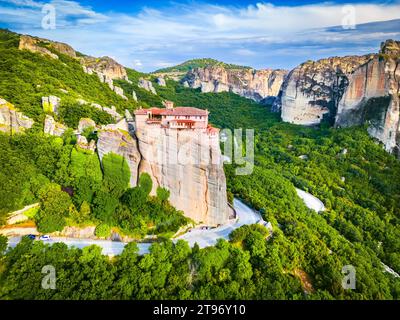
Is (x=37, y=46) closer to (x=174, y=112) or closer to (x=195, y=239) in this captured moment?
(x=174, y=112)

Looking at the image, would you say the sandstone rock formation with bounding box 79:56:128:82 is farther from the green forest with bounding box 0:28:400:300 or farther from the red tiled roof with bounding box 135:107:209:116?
the red tiled roof with bounding box 135:107:209:116

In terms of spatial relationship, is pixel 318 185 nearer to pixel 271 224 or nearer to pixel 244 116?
pixel 271 224

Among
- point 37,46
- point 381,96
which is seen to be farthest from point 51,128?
point 381,96

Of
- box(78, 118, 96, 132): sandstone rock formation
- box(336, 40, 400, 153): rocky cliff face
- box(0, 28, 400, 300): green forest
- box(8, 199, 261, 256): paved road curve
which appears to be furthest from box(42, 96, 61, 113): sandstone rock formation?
box(336, 40, 400, 153): rocky cliff face

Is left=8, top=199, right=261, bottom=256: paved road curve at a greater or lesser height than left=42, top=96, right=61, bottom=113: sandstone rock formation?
lesser

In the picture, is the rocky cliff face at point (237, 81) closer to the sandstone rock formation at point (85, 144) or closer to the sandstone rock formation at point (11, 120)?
the sandstone rock formation at point (11, 120)

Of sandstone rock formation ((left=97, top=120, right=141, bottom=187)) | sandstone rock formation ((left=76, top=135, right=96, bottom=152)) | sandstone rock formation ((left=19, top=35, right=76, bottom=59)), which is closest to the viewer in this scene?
sandstone rock formation ((left=97, top=120, right=141, bottom=187))
